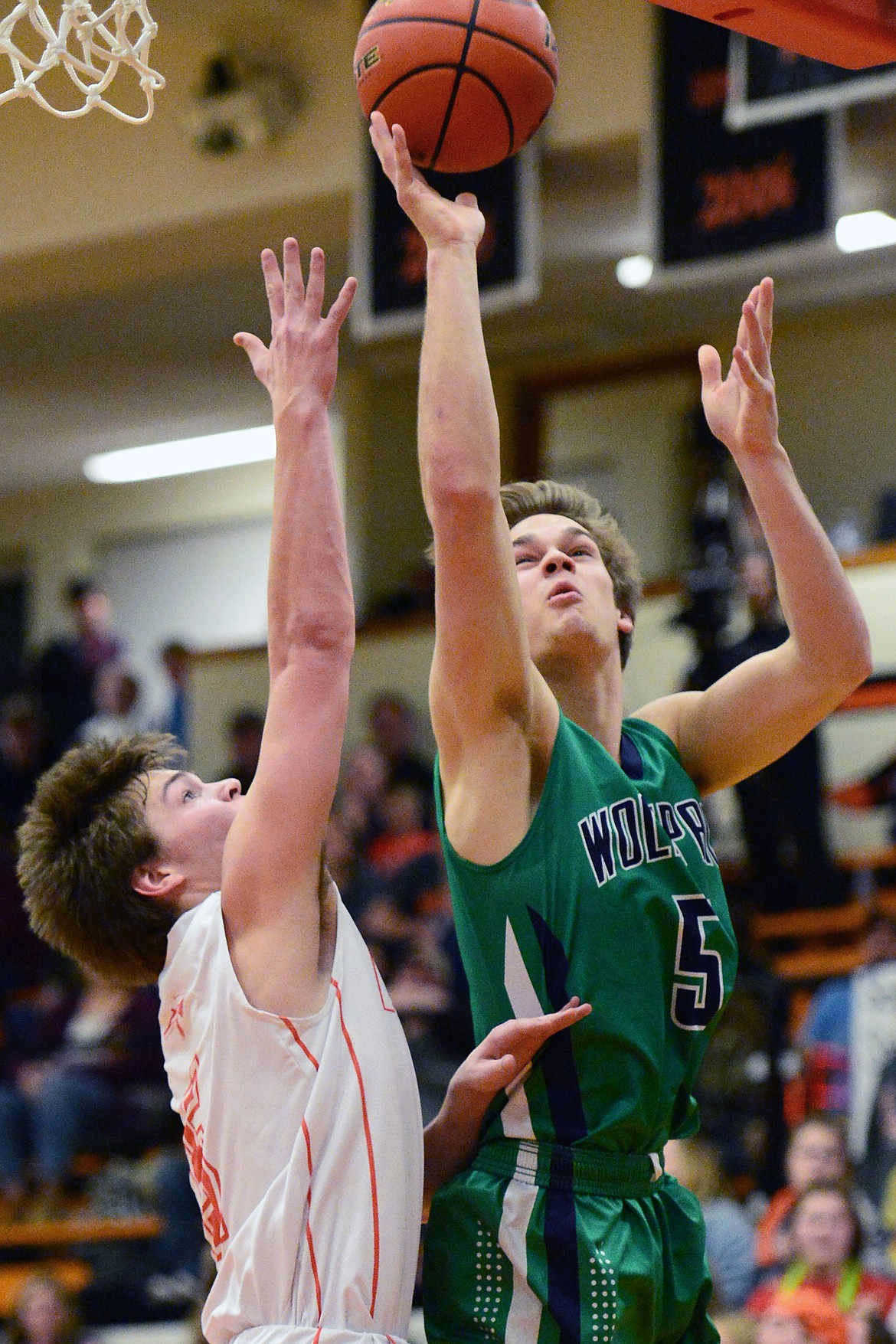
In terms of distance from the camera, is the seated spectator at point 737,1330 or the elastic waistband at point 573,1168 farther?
the seated spectator at point 737,1330

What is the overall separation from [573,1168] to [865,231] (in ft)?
26.2

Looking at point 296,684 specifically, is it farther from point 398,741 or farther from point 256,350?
point 398,741

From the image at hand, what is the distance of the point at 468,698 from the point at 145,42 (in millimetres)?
1641

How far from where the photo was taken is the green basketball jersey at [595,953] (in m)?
2.87

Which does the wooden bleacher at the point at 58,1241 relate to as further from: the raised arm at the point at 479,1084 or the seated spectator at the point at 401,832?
the raised arm at the point at 479,1084

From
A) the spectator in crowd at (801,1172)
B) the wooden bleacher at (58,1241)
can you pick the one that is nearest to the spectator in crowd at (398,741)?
the wooden bleacher at (58,1241)

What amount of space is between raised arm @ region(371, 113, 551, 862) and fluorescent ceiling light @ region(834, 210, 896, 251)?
714 centimetres

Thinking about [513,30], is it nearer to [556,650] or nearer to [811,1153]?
Answer: [556,650]

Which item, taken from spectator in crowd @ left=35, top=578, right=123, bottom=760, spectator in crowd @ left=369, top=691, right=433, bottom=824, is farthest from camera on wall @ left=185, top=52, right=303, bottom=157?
spectator in crowd @ left=35, top=578, right=123, bottom=760

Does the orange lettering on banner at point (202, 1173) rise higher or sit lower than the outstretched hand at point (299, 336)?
lower

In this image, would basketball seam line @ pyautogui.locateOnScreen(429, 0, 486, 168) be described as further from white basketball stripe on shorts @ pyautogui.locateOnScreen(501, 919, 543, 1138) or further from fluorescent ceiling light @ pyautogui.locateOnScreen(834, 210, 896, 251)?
fluorescent ceiling light @ pyautogui.locateOnScreen(834, 210, 896, 251)

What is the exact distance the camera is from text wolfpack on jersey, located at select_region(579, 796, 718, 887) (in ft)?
9.54

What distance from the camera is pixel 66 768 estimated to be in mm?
3166

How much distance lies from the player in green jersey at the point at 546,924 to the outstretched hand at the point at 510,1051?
0.04 metres
